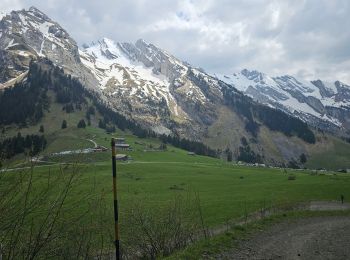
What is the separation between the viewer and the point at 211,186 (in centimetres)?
11450

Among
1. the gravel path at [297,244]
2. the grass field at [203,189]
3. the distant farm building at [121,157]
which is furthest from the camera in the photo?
the distant farm building at [121,157]

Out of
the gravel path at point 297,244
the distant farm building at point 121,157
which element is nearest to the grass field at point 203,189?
the gravel path at point 297,244

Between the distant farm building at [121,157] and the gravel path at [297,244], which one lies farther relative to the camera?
the distant farm building at [121,157]

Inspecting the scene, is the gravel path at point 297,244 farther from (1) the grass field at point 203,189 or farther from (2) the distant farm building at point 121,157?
(2) the distant farm building at point 121,157

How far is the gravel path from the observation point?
81.6ft

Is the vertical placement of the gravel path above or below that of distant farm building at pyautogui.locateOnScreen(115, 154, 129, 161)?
below

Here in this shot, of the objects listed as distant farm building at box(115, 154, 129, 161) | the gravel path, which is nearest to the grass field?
the gravel path

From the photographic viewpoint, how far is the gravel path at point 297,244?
81.6 feet

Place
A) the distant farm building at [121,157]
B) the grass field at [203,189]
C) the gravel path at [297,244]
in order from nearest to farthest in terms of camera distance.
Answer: the grass field at [203,189] → the gravel path at [297,244] → the distant farm building at [121,157]

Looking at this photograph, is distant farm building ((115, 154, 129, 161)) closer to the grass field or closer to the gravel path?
the grass field

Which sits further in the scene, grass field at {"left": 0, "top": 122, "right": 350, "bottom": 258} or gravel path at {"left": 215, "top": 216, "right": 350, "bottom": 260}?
gravel path at {"left": 215, "top": 216, "right": 350, "bottom": 260}

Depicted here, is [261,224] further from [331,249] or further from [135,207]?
[135,207]

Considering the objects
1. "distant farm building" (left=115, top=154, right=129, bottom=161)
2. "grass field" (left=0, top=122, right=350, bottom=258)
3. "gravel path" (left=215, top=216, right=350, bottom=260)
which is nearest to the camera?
"grass field" (left=0, top=122, right=350, bottom=258)

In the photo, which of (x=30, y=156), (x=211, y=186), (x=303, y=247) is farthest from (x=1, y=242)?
(x=211, y=186)
